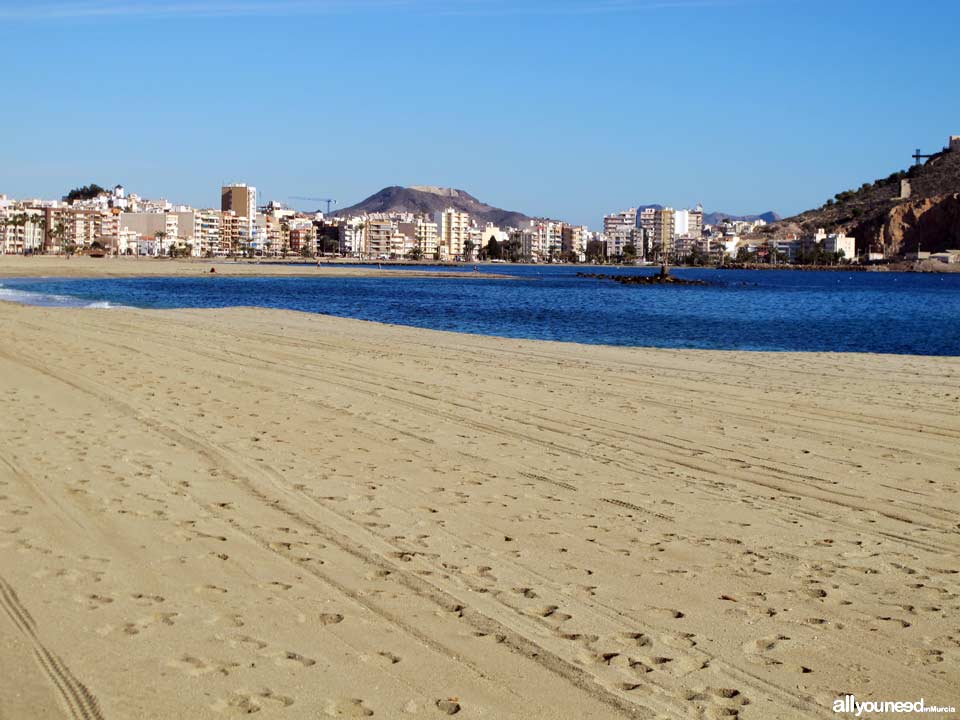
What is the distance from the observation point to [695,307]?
5550 centimetres

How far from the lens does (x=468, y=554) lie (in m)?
6.04

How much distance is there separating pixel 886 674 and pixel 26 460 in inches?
257

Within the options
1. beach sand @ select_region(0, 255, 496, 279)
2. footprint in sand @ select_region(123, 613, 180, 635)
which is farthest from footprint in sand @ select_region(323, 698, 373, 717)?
beach sand @ select_region(0, 255, 496, 279)

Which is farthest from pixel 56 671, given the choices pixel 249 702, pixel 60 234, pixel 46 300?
pixel 60 234

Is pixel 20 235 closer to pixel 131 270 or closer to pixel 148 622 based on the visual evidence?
pixel 131 270

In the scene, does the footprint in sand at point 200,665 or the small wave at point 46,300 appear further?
the small wave at point 46,300

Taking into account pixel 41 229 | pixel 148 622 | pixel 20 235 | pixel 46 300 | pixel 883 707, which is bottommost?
pixel 883 707

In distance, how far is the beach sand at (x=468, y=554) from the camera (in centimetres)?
425

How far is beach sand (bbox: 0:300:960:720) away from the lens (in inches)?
167

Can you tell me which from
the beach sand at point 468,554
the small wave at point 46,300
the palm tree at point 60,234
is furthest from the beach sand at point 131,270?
the beach sand at point 468,554

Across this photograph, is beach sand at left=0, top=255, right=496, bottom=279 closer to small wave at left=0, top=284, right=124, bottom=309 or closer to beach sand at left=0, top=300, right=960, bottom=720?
small wave at left=0, top=284, right=124, bottom=309

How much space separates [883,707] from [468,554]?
2557 millimetres

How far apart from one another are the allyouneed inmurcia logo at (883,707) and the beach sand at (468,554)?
Result: 0.17 feet

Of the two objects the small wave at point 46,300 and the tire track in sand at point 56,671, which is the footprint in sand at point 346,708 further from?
the small wave at point 46,300
